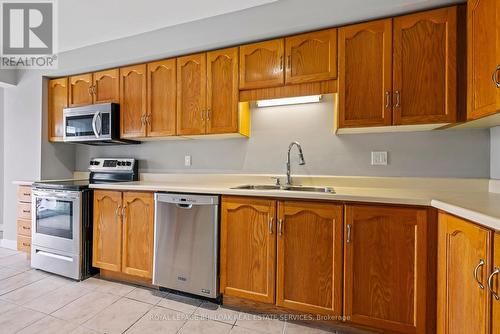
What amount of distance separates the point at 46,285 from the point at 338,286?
99.6 inches

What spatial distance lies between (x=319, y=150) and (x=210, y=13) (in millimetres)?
1529

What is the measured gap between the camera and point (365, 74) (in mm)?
1747

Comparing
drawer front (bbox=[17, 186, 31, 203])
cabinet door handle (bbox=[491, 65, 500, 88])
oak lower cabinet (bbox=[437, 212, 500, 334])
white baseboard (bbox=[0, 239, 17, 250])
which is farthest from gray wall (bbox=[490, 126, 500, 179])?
white baseboard (bbox=[0, 239, 17, 250])

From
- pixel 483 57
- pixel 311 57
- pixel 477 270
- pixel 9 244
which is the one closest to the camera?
pixel 477 270

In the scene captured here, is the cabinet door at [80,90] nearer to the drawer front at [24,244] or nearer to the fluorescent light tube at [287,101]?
the drawer front at [24,244]

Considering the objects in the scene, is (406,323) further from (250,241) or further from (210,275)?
(210,275)

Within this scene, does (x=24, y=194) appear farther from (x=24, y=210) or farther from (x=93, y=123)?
(x=93, y=123)

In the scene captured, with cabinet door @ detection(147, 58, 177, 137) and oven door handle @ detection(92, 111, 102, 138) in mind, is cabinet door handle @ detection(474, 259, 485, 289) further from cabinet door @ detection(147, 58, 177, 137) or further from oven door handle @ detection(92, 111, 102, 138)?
oven door handle @ detection(92, 111, 102, 138)

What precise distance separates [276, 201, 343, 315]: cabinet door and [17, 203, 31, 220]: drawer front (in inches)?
119

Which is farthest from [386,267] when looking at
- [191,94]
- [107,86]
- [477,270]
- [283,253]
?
[107,86]

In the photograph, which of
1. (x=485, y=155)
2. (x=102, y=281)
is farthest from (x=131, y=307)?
(x=485, y=155)

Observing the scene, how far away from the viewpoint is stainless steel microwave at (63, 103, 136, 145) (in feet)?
8.13

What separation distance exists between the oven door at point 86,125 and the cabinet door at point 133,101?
151 mm

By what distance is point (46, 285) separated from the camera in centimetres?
217
